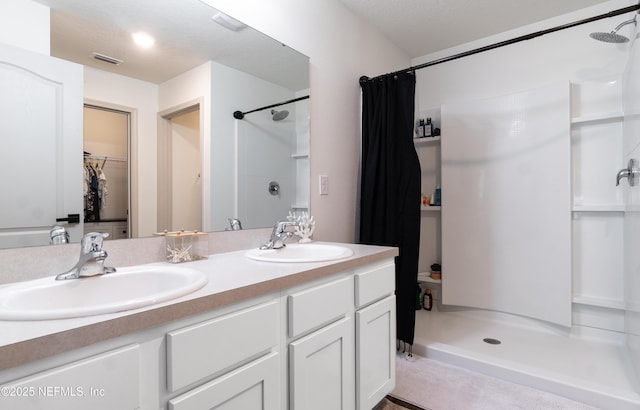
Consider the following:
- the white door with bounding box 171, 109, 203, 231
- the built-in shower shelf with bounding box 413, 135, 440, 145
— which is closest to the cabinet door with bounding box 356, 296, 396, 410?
the white door with bounding box 171, 109, 203, 231

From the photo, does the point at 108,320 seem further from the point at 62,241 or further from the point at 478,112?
the point at 478,112

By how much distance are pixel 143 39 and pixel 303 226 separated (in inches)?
45.1

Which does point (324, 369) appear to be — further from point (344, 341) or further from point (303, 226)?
point (303, 226)

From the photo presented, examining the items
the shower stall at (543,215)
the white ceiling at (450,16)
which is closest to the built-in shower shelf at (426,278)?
the shower stall at (543,215)

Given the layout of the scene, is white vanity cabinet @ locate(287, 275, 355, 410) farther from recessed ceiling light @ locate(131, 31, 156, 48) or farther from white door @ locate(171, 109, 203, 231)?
recessed ceiling light @ locate(131, 31, 156, 48)

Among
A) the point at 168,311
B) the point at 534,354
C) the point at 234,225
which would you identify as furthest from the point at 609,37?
the point at 168,311

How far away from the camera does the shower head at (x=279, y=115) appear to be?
1836 mm

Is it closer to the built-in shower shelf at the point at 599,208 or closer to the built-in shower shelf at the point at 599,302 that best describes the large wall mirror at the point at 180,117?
the built-in shower shelf at the point at 599,208

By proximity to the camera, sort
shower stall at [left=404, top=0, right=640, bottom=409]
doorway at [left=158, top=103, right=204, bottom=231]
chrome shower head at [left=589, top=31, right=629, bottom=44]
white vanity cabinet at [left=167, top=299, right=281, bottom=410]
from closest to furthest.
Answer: white vanity cabinet at [left=167, top=299, right=281, bottom=410] < doorway at [left=158, top=103, right=204, bottom=231] < chrome shower head at [left=589, top=31, right=629, bottom=44] < shower stall at [left=404, top=0, right=640, bottom=409]

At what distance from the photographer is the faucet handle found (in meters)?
1.00

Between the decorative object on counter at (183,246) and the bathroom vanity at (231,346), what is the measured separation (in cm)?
7

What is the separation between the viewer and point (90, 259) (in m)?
0.99

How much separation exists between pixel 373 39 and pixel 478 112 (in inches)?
41.4

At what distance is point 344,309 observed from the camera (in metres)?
1.31
